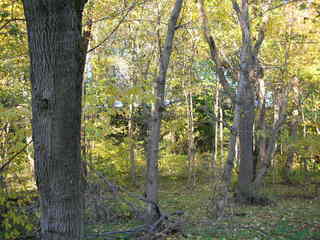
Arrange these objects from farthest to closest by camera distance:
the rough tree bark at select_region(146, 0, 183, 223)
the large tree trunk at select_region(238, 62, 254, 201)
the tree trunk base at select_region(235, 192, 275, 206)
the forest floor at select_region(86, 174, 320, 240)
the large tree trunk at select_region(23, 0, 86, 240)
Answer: the large tree trunk at select_region(238, 62, 254, 201)
the tree trunk base at select_region(235, 192, 275, 206)
the rough tree bark at select_region(146, 0, 183, 223)
the forest floor at select_region(86, 174, 320, 240)
the large tree trunk at select_region(23, 0, 86, 240)

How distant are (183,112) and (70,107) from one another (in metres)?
16.7

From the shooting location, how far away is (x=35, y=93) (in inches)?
87.3

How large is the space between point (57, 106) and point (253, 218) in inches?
308

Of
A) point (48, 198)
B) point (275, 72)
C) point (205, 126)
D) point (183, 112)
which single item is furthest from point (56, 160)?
point (205, 126)

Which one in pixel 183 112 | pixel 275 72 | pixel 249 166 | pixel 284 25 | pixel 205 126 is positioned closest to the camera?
pixel 284 25

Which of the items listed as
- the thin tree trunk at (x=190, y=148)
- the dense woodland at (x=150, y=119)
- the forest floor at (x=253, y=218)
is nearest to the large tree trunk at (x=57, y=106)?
the dense woodland at (x=150, y=119)

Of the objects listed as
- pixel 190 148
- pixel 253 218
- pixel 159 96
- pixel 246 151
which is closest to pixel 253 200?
pixel 246 151

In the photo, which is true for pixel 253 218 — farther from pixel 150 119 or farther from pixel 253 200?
pixel 150 119

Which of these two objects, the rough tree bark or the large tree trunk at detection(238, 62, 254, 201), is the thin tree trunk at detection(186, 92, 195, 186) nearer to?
the large tree trunk at detection(238, 62, 254, 201)

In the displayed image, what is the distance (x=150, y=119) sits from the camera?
8.20m

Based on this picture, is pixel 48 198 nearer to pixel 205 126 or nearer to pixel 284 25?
pixel 284 25

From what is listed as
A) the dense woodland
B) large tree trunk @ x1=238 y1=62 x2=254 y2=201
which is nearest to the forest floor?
the dense woodland

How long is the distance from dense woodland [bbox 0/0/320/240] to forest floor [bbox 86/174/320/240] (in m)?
0.05

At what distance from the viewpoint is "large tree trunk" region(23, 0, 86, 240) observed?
214 cm
